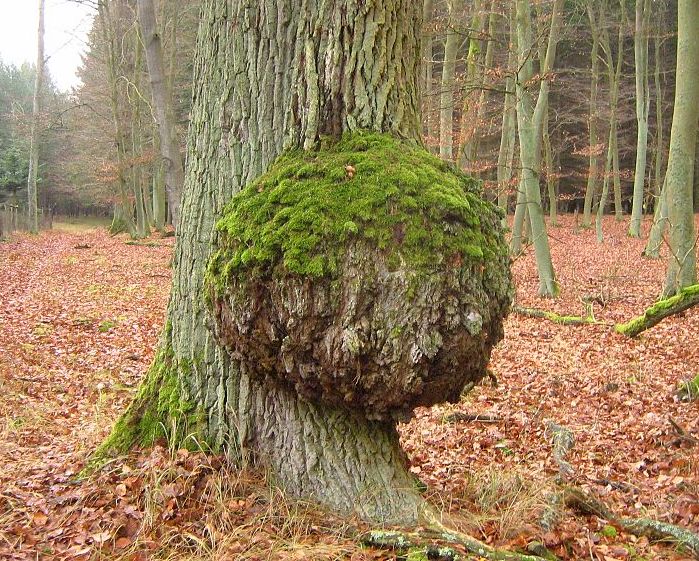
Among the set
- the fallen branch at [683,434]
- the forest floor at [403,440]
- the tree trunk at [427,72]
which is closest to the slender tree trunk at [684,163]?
the forest floor at [403,440]

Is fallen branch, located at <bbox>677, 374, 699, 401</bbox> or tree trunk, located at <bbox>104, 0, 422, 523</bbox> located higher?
tree trunk, located at <bbox>104, 0, 422, 523</bbox>

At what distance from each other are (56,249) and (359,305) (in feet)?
76.2

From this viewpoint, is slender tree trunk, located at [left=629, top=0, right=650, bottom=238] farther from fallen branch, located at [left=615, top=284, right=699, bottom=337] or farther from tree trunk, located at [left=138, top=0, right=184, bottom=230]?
tree trunk, located at [left=138, top=0, right=184, bottom=230]

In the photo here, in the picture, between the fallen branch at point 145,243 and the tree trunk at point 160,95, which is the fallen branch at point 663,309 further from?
the fallen branch at point 145,243

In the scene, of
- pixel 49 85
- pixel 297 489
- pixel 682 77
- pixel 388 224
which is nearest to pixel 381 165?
pixel 388 224

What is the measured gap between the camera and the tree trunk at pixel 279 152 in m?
3.10

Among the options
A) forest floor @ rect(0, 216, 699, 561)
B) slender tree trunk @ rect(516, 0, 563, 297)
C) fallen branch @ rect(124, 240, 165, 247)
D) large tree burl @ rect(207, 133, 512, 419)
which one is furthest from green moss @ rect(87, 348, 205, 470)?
fallen branch @ rect(124, 240, 165, 247)

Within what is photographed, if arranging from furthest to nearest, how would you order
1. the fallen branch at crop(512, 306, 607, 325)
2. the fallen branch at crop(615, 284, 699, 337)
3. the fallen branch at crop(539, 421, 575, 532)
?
the fallen branch at crop(512, 306, 607, 325) → the fallen branch at crop(615, 284, 699, 337) → the fallen branch at crop(539, 421, 575, 532)

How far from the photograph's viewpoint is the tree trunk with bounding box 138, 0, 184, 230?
12.3m

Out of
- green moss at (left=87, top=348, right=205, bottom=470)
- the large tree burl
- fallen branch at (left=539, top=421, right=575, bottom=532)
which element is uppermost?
the large tree burl

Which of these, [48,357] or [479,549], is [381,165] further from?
[48,357]

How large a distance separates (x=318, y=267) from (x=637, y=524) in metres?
2.37

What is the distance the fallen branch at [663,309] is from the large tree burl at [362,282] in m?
5.00

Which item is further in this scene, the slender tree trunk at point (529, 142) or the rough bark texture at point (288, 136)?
the slender tree trunk at point (529, 142)
